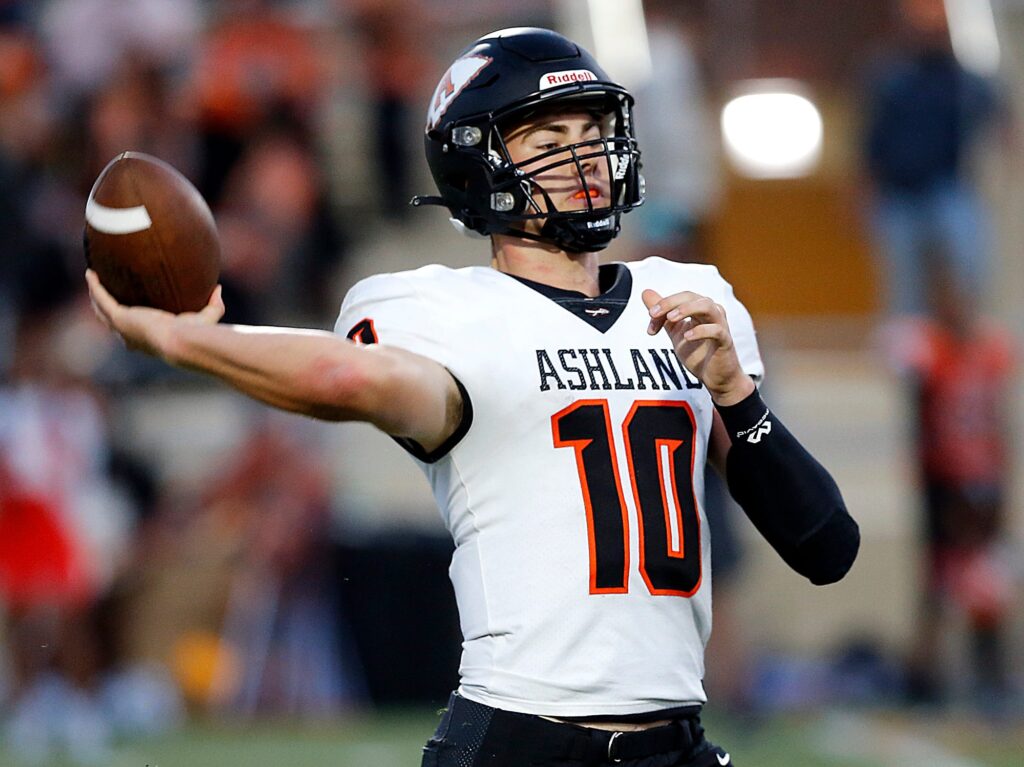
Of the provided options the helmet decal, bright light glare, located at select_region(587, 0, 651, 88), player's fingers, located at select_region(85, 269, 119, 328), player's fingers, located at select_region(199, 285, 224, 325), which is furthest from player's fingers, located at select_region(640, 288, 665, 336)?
bright light glare, located at select_region(587, 0, 651, 88)

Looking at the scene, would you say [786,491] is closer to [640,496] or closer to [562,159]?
[640,496]

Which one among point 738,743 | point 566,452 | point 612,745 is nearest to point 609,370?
point 566,452

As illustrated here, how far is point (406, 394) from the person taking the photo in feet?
8.59

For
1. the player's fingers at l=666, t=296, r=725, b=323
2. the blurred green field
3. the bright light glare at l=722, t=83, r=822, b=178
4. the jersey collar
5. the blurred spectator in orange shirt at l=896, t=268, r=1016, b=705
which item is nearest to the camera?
the player's fingers at l=666, t=296, r=725, b=323

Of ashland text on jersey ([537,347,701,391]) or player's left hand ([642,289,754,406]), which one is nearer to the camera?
player's left hand ([642,289,754,406])

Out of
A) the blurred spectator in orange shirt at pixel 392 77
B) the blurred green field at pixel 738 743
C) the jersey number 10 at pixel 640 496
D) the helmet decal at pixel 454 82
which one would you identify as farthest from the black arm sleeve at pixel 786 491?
the blurred spectator in orange shirt at pixel 392 77

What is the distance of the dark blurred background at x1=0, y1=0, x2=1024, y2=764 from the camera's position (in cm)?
773

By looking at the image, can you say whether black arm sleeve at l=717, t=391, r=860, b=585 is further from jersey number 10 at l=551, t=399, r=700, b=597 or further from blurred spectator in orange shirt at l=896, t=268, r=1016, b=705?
blurred spectator in orange shirt at l=896, t=268, r=1016, b=705

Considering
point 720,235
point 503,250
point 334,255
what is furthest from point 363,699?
point 503,250

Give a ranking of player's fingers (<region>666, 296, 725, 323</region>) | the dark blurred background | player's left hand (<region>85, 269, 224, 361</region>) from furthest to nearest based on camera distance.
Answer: the dark blurred background < player's fingers (<region>666, 296, 725, 323</region>) < player's left hand (<region>85, 269, 224, 361</region>)

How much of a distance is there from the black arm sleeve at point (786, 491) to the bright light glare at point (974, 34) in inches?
278

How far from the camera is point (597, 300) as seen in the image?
2.96 metres

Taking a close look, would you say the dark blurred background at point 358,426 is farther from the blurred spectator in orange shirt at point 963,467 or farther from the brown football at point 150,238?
the brown football at point 150,238

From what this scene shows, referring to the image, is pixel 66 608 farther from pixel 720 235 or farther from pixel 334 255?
pixel 720 235
